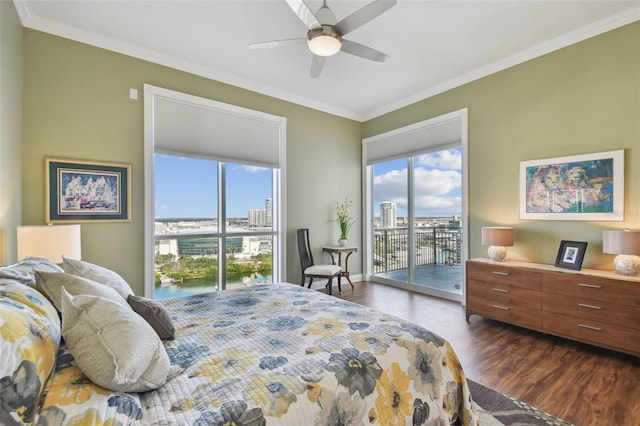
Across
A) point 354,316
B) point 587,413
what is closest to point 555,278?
point 587,413

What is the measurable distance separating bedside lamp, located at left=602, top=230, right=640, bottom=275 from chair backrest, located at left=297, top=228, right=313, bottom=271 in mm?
3364

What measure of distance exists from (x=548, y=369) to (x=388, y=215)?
128 inches

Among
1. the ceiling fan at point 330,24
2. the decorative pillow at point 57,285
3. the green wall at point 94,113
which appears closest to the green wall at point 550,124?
the ceiling fan at point 330,24

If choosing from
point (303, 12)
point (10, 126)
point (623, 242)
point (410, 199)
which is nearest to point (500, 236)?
A: point (623, 242)

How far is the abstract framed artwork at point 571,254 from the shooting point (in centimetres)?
286

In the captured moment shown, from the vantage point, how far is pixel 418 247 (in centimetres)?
482

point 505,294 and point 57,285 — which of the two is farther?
point 505,294

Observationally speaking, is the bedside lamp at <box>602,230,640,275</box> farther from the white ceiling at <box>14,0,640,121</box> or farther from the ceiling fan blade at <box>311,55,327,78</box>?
the ceiling fan blade at <box>311,55,327,78</box>

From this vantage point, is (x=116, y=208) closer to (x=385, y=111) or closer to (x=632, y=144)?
(x=385, y=111)

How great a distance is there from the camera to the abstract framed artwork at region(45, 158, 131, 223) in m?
2.93

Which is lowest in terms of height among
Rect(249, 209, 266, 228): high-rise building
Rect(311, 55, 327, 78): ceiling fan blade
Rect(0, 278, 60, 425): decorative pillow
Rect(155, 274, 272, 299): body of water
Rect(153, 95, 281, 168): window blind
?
Rect(155, 274, 272, 299): body of water

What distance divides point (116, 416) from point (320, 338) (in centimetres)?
86

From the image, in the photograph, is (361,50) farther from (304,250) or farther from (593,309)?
(593,309)

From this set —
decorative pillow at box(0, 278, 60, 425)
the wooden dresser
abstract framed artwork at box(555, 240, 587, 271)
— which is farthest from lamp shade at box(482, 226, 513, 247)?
decorative pillow at box(0, 278, 60, 425)
